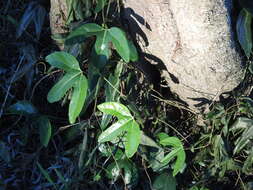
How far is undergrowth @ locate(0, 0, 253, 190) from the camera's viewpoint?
4.75 feet

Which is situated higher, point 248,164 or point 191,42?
point 191,42

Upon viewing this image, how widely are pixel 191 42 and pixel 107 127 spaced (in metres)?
A: 0.46

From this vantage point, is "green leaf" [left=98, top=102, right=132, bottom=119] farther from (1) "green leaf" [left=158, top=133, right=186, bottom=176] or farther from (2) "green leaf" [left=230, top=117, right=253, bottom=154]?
(2) "green leaf" [left=230, top=117, right=253, bottom=154]

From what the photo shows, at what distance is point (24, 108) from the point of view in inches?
59.3

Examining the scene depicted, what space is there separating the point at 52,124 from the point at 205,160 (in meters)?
0.59

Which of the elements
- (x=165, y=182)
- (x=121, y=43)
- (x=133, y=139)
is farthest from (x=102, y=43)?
(x=165, y=182)

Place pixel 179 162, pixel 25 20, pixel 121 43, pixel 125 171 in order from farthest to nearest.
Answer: pixel 25 20 → pixel 125 171 → pixel 179 162 → pixel 121 43

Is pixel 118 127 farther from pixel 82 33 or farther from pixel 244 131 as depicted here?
pixel 244 131

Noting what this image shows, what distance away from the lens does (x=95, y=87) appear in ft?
4.70

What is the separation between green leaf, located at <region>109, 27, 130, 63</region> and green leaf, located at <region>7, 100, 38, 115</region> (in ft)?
1.40

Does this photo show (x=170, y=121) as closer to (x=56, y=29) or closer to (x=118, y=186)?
(x=118, y=186)

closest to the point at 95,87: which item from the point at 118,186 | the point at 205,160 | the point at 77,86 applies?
the point at 77,86

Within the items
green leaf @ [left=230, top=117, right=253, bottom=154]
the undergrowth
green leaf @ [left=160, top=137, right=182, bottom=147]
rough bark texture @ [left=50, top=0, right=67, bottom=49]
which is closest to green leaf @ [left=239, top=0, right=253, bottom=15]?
the undergrowth

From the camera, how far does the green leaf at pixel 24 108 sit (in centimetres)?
150
